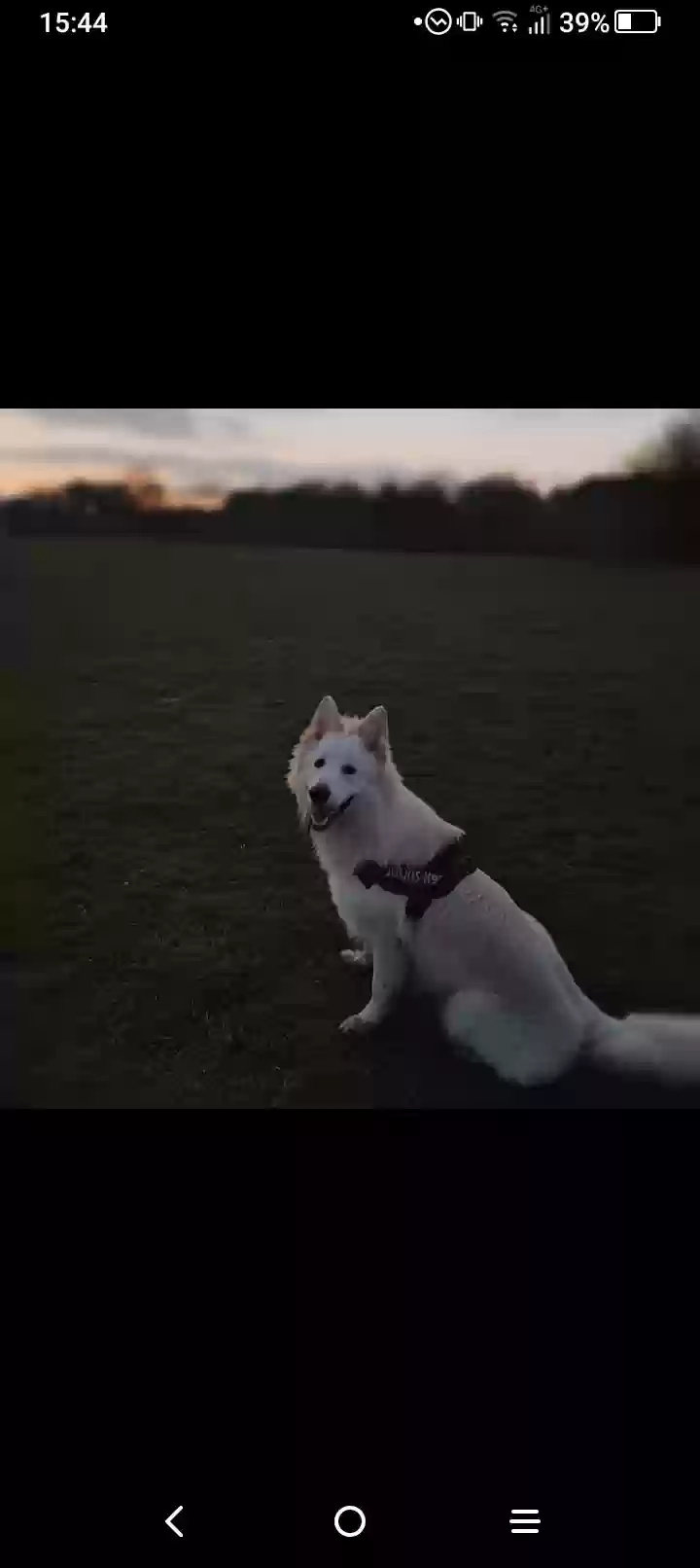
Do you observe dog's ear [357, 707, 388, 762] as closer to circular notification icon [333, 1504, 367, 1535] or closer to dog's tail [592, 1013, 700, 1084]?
dog's tail [592, 1013, 700, 1084]

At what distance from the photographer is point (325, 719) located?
9.04ft

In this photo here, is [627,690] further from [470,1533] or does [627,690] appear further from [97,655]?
[470,1533]

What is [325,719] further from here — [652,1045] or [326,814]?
[652,1045]

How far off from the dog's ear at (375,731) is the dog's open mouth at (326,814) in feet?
0.58

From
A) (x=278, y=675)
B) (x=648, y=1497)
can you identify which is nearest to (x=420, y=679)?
(x=278, y=675)

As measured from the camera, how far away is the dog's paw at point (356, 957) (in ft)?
10.1

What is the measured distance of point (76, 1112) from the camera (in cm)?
236

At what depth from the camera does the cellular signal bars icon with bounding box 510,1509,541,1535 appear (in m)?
1.79

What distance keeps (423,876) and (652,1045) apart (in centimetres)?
85

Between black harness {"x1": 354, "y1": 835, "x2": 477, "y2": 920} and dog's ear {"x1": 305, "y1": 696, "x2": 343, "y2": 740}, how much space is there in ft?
1.60
